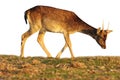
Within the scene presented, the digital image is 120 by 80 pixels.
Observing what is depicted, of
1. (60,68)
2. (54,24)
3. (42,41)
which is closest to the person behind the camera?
(60,68)

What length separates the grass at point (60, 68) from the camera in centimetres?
1797

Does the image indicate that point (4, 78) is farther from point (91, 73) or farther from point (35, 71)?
point (91, 73)

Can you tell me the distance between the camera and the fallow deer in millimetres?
23844

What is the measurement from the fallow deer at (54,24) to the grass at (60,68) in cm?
177

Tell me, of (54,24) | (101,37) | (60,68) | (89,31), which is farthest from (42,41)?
(60,68)

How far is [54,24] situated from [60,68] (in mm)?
4677

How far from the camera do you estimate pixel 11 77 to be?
1767 centimetres

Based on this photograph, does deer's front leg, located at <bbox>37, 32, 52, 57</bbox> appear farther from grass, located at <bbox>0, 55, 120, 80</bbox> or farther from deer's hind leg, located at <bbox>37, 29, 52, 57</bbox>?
grass, located at <bbox>0, 55, 120, 80</bbox>

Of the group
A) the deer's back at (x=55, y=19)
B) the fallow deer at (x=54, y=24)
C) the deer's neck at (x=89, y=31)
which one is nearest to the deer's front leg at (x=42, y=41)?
the fallow deer at (x=54, y=24)

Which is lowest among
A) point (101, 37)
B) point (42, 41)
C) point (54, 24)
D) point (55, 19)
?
point (42, 41)

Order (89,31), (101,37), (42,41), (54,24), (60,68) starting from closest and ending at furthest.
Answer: (60,68) → (54,24) → (101,37) → (42,41) → (89,31)

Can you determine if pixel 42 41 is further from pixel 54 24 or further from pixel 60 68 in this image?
pixel 60 68

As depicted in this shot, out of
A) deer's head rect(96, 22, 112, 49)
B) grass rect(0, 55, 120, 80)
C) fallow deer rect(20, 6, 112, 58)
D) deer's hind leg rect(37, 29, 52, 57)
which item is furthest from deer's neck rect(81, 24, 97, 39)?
grass rect(0, 55, 120, 80)

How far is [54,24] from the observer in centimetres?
2388
